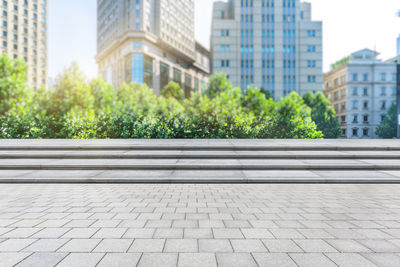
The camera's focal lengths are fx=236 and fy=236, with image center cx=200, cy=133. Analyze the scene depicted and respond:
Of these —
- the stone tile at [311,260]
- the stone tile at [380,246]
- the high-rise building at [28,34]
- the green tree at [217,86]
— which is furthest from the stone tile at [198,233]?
the high-rise building at [28,34]

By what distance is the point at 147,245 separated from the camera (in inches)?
117

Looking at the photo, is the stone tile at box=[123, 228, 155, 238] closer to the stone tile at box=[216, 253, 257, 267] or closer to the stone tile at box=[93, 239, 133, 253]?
the stone tile at box=[93, 239, 133, 253]

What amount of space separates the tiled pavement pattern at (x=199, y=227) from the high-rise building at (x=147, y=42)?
175 feet

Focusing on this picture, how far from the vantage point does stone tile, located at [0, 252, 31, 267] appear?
8.48ft

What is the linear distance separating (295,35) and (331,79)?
1883cm

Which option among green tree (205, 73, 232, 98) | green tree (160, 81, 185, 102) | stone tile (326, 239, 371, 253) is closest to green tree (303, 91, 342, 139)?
green tree (205, 73, 232, 98)

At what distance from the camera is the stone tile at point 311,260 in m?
2.59

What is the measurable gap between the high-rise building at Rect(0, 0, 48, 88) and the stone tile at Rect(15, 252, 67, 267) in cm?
9269


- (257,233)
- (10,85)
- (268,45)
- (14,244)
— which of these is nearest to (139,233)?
(14,244)

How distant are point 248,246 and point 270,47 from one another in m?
79.0

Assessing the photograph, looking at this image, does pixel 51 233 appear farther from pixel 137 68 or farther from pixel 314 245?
pixel 137 68

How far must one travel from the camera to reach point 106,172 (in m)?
7.02

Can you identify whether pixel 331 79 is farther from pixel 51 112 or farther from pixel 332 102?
pixel 51 112

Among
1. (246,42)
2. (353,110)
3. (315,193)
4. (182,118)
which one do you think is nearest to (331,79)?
(353,110)
